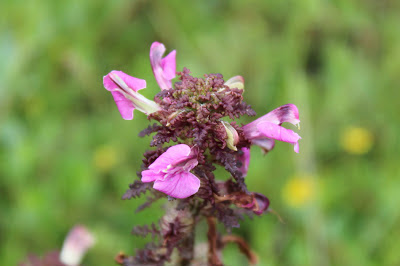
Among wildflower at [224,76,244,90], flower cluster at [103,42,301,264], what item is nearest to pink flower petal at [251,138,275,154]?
flower cluster at [103,42,301,264]

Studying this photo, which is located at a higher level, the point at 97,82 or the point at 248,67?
the point at 97,82

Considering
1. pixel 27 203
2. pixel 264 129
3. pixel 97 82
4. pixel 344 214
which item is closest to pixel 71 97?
pixel 97 82

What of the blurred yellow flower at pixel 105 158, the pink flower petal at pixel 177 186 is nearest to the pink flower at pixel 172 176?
the pink flower petal at pixel 177 186

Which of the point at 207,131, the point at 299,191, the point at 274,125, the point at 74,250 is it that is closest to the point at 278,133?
the point at 274,125

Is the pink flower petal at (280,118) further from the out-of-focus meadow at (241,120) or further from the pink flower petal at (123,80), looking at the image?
the out-of-focus meadow at (241,120)

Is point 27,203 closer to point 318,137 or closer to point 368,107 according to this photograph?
point 318,137

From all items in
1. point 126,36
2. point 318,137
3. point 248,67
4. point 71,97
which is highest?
point 126,36
